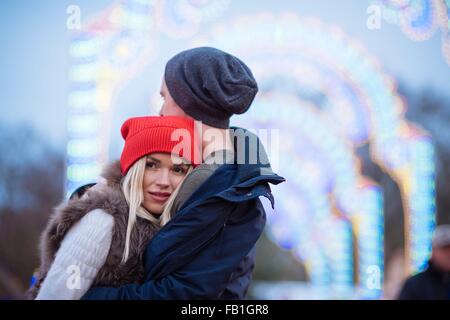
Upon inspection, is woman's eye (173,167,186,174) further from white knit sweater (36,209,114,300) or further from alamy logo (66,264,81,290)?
alamy logo (66,264,81,290)

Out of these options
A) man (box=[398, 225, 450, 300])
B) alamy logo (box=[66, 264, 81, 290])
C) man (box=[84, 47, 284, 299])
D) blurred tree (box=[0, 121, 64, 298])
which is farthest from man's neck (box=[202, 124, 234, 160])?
blurred tree (box=[0, 121, 64, 298])

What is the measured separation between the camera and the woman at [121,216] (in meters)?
1.53

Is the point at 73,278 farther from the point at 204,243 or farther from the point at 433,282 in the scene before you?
the point at 433,282

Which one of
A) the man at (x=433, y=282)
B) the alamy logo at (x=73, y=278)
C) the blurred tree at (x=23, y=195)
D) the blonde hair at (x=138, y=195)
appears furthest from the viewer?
the blurred tree at (x=23, y=195)

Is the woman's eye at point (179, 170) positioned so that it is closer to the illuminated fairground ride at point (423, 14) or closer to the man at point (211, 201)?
the man at point (211, 201)

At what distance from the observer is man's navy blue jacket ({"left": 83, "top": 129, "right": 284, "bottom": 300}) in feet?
5.08

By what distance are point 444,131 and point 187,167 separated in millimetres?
11974

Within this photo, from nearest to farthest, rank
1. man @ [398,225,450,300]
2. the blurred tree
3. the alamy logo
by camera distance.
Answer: the alamy logo, man @ [398,225,450,300], the blurred tree

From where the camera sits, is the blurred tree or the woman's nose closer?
the woman's nose

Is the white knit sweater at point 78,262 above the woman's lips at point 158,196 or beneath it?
beneath

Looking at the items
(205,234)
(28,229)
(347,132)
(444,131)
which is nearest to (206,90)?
(205,234)

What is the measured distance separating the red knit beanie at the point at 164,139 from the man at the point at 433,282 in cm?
215

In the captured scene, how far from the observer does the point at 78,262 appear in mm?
1520

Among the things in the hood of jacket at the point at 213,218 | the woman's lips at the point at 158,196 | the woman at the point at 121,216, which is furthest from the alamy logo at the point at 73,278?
the woman's lips at the point at 158,196
